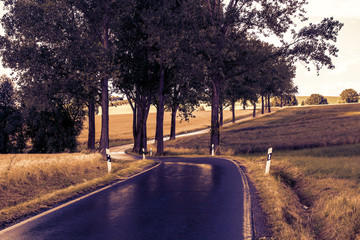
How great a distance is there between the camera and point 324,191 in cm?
962

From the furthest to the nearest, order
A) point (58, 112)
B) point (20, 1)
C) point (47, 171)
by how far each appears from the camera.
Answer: point (58, 112) → point (20, 1) → point (47, 171)

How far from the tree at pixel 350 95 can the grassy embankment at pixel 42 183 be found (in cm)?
14045

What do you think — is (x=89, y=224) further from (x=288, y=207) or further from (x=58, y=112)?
(x=58, y=112)

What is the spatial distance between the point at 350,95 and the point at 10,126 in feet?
432

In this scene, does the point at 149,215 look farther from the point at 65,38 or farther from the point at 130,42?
the point at 130,42

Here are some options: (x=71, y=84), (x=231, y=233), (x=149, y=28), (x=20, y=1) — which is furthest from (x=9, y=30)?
(x=231, y=233)

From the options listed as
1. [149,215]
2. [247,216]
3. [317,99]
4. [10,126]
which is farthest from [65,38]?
[317,99]

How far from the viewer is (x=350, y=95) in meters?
138

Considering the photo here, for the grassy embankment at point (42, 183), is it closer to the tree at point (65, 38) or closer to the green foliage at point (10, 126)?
the tree at point (65, 38)

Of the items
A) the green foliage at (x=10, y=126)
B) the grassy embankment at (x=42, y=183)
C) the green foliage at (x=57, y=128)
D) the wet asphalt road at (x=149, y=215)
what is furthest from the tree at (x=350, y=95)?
the wet asphalt road at (x=149, y=215)

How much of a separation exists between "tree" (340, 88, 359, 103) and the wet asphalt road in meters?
143

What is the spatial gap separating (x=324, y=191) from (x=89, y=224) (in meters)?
6.54

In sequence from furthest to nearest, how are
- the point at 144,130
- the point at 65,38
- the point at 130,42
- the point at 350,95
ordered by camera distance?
the point at 350,95 → the point at 144,130 → the point at 130,42 → the point at 65,38

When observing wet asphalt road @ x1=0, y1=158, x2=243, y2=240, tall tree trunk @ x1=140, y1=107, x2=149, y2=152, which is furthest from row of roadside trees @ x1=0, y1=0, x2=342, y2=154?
wet asphalt road @ x1=0, y1=158, x2=243, y2=240
